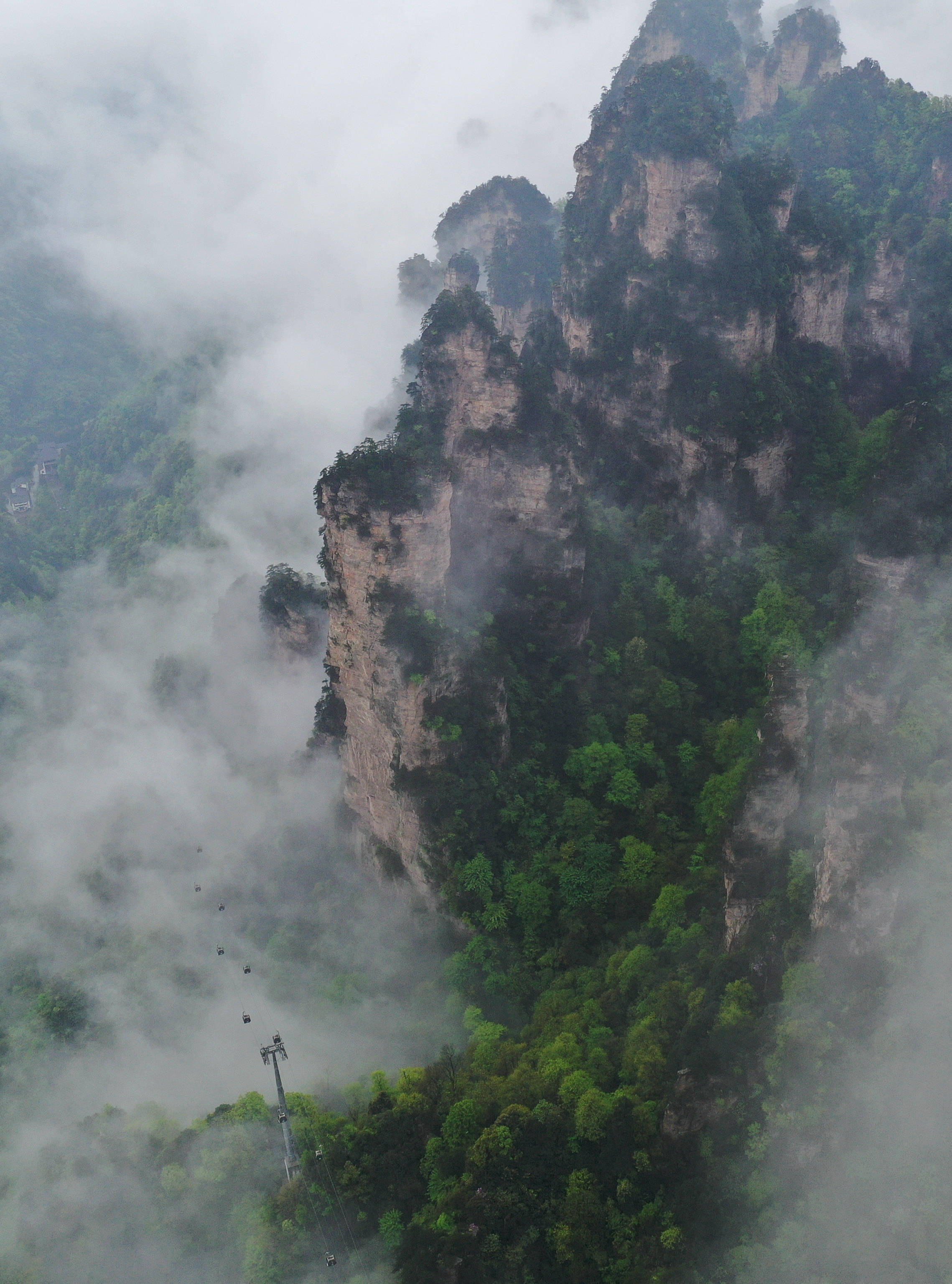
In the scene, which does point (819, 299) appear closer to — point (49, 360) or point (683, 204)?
point (683, 204)

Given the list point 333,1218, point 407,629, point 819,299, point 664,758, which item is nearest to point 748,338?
point 819,299

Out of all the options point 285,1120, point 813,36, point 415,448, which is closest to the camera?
point 285,1120

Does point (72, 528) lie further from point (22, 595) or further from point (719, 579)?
point (719, 579)

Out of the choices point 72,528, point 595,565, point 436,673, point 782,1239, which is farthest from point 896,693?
point 72,528

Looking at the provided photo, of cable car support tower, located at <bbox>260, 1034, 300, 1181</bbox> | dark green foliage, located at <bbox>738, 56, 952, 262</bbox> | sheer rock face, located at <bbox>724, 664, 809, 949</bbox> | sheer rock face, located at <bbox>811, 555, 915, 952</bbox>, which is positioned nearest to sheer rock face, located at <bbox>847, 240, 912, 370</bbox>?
dark green foliage, located at <bbox>738, 56, 952, 262</bbox>

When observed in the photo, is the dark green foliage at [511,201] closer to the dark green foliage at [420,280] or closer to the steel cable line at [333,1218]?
the dark green foliage at [420,280]

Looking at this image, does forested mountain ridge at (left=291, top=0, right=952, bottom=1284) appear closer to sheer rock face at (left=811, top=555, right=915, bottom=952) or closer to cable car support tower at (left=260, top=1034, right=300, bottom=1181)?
sheer rock face at (left=811, top=555, right=915, bottom=952)
